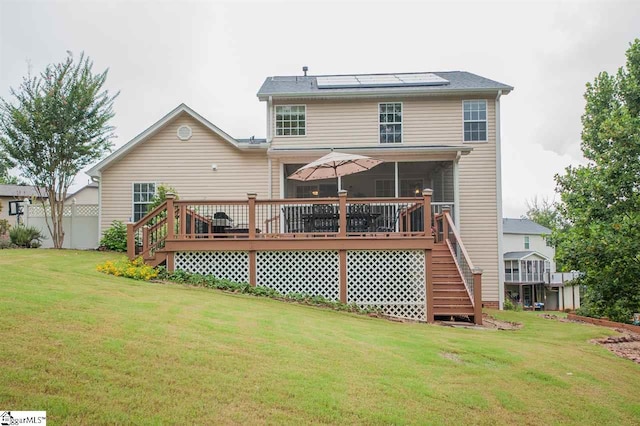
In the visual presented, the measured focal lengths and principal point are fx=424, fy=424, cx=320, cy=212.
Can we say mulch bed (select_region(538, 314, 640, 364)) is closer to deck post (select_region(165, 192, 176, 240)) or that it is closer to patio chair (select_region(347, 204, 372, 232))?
patio chair (select_region(347, 204, 372, 232))

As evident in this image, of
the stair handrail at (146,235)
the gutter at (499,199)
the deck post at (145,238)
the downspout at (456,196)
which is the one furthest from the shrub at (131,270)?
the gutter at (499,199)

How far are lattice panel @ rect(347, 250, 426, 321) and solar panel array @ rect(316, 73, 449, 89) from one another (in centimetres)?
841

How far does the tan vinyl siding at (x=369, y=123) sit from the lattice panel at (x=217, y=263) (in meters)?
6.62

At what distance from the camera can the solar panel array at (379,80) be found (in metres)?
15.9

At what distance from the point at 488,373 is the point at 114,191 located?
1392 centimetres

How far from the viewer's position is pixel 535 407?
4.24 meters

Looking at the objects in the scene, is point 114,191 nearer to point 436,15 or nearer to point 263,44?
point 263,44

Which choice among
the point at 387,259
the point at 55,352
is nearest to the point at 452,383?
the point at 55,352

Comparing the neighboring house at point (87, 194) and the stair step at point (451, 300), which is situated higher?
the neighboring house at point (87, 194)

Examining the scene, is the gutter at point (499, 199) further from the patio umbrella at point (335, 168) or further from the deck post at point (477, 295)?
the deck post at point (477, 295)

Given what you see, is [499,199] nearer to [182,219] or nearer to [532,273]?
[182,219]

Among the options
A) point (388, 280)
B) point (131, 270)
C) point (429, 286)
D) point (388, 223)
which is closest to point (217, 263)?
point (131, 270)

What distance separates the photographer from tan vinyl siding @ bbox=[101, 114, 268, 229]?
593 inches

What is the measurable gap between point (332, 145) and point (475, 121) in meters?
5.29
